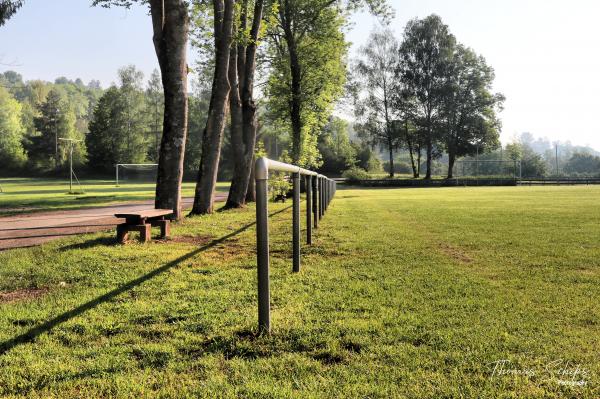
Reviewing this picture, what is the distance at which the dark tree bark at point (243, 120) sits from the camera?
1558 cm

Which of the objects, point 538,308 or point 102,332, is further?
point 538,308

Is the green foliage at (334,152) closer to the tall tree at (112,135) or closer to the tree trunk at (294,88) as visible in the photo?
the tall tree at (112,135)

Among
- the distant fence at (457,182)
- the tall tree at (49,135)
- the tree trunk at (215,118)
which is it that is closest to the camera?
the tree trunk at (215,118)

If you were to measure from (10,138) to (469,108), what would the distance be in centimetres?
7088

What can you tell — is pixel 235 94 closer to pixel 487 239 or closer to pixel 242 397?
pixel 487 239

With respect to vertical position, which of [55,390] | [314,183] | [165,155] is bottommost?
[55,390]

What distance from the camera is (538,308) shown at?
4.10m

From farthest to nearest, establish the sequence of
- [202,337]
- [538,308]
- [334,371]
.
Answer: [538,308] < [202,337] < [334,371]

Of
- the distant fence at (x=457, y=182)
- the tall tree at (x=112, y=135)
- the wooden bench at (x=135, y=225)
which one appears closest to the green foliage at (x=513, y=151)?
the distant fence at (x=457, y=182)

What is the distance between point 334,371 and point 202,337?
3.81 feet

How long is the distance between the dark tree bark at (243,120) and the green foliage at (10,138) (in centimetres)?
6894

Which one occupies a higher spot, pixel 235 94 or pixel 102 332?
pixel 235 94

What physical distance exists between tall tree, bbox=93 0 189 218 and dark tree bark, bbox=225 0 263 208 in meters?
5.18

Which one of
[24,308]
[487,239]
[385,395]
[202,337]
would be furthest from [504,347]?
[487,239]
